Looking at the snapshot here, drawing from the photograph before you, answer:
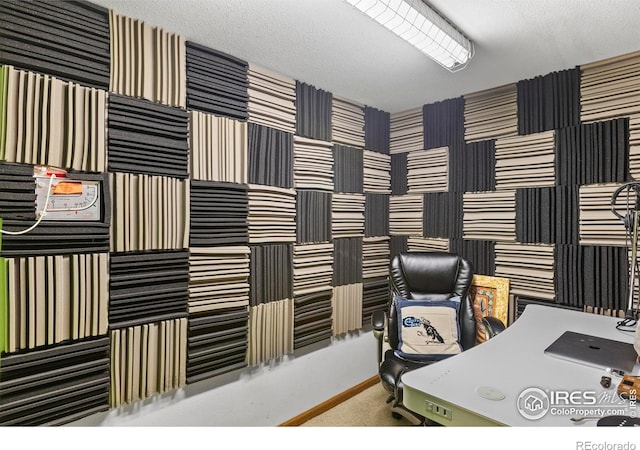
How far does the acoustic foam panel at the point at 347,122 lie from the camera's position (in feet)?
10.0

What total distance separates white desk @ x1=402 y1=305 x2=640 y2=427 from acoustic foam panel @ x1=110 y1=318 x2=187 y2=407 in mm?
1351

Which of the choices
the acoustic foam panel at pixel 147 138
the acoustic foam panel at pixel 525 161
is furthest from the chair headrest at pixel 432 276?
the acoustic foam panel at pixel 147 138

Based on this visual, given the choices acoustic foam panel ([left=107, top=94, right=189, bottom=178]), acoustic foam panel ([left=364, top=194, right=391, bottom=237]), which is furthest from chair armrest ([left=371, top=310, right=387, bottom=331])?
acoustic foam panel ([left=107, top=94, right=189, bottom=178])

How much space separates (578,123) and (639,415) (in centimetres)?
202

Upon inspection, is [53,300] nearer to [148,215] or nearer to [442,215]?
[148,215]

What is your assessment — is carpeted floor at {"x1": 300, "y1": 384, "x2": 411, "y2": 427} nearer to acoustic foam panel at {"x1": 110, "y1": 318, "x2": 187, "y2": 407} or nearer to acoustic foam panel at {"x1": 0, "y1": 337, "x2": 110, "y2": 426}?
acoustic foam panel at {"x1": 110, "y1": 318, "x2": 187, "y2": 407}

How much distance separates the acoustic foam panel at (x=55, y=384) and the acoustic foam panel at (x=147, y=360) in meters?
0.06

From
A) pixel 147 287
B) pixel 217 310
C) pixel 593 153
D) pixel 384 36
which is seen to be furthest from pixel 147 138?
pixel 593 153

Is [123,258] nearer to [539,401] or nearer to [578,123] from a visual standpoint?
[539,401]

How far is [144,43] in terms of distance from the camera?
1.96m

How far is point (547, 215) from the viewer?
8.71 ft

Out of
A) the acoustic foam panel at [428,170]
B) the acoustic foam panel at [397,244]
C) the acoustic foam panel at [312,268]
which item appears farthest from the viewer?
the acoustic foam panel at [397,244]

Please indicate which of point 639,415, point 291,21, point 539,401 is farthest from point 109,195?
point 639,415

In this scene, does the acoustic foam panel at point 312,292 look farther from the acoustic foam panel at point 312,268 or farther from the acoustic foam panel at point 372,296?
the acoustic foam panel at point 372,296
